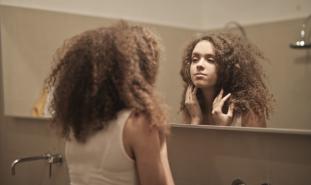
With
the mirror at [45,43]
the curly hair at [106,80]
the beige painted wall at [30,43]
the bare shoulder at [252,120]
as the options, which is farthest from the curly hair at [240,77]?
the beige painted wall at [30,43]

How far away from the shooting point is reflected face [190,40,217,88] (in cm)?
119

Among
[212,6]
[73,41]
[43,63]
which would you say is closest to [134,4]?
[212,6]

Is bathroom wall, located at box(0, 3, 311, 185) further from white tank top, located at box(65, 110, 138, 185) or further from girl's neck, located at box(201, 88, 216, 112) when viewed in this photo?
white tank top, located at box(65, 110, 138, 185)

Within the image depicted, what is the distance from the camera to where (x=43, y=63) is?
1.69 m

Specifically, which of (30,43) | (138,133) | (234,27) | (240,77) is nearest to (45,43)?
(30,43)

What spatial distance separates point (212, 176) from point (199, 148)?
85mm

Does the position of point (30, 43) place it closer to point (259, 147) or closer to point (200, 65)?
point (200, 65)

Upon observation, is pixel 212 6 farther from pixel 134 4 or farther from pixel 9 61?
pixel 9 61

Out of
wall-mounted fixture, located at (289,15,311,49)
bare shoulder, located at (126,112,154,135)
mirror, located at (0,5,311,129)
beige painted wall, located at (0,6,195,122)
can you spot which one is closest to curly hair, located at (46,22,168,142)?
bare shoulder, located at (126,112,154,135)

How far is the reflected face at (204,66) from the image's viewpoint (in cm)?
119

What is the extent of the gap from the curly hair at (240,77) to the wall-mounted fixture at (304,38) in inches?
5.3

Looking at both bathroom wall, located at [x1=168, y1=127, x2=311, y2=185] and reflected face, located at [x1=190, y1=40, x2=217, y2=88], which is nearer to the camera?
bathroom wall, located at [x1=168, y1=127, x2=311, y2=185]

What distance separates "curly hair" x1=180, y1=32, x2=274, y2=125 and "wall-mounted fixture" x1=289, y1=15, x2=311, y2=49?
5.3 inches

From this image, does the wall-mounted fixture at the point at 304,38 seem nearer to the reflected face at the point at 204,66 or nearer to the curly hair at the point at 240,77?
the curly hair at the point at 240,77
